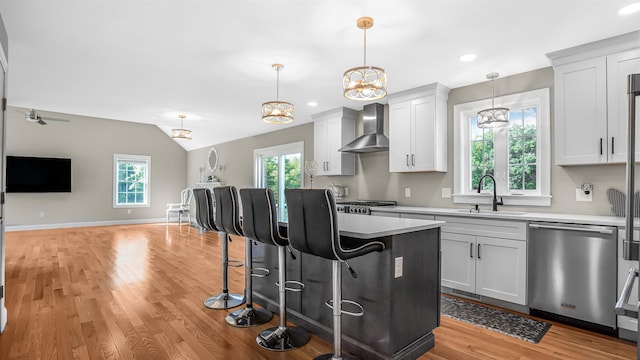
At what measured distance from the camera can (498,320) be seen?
2920 millimetres

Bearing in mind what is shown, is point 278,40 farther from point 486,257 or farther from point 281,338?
point 486,257

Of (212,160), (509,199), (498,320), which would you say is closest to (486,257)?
(498,320)

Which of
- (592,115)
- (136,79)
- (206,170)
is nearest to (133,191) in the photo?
(206,170)

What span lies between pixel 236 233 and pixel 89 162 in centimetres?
808

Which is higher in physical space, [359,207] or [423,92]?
[423,92]

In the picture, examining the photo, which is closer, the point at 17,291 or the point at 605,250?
the point at 605,250

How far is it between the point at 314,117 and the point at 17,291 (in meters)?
4.55

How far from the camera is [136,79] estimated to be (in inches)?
180

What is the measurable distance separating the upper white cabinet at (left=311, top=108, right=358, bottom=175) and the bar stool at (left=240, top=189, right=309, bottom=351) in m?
2.99

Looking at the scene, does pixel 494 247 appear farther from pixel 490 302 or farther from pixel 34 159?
pixel 34 159

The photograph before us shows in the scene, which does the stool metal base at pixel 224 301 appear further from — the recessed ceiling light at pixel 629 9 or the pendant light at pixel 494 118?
the recessed ceiling light at pixel 629 9

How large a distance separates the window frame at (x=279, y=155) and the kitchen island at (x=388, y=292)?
399cm

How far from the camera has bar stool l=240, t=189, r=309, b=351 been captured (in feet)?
7.95

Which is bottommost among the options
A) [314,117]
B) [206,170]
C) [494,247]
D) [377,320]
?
[377,320]
